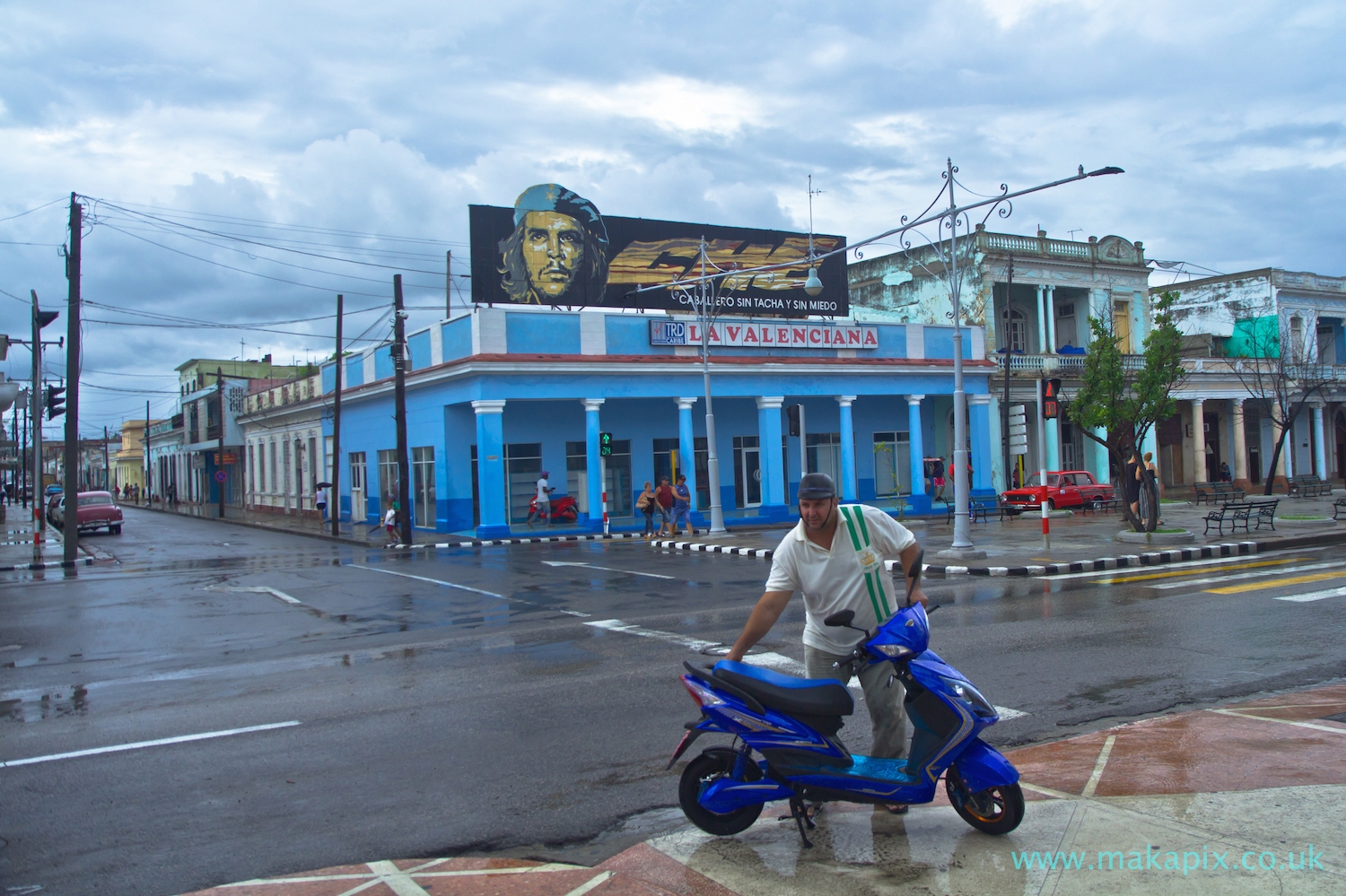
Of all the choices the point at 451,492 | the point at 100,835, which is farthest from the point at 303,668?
the point at 451,492

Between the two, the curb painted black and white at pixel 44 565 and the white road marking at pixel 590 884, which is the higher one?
the curb painted black and white at pixel 44 565

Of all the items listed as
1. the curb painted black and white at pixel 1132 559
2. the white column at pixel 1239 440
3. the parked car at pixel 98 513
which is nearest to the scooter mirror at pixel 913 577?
the curb painted black and white at pixel 1132 559

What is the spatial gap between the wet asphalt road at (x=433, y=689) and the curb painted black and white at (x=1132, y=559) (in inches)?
34.9

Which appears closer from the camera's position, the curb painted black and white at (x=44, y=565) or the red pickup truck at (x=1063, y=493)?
the curb painted black and white at (x=44, y=565)

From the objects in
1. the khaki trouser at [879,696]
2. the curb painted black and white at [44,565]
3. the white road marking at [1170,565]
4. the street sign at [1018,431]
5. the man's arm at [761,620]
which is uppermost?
the street sign at [1018,431]

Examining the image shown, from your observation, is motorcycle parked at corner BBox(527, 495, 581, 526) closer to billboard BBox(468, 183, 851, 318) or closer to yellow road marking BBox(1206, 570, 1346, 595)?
billboard BBox(468, 183, 851, 318)

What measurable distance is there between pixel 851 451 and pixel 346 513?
19.9 metres

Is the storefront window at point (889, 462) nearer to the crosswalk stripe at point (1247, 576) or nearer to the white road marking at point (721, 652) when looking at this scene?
the crosswalk stripe at point (1247, 576)

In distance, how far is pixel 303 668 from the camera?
9.51m

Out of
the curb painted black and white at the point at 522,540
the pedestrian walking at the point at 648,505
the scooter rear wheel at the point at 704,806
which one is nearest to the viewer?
the scooter rear wheel at the point at 704,806

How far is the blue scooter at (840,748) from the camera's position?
4.45 metres

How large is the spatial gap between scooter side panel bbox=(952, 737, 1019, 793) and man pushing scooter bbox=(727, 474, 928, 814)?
16.3 inches

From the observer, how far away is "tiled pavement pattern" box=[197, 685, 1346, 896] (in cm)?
405

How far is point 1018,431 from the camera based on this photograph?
3844 centimetres
